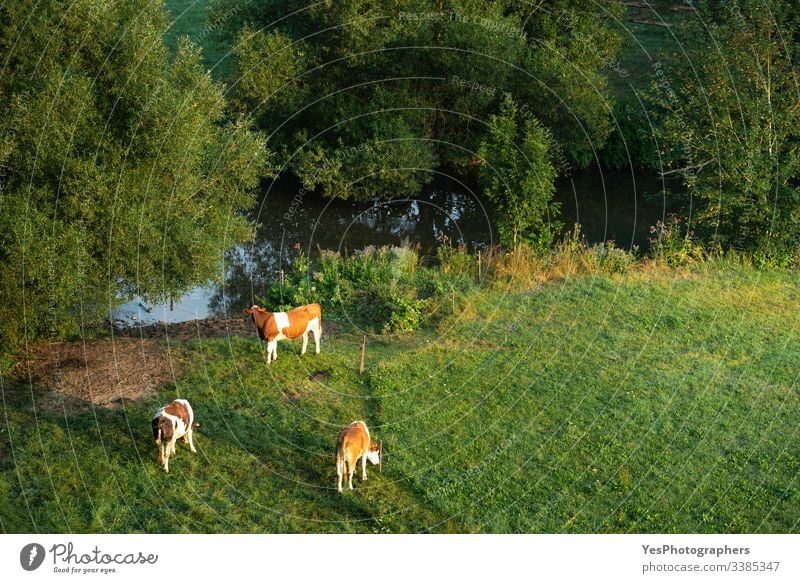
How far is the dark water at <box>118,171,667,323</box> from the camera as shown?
29.7 meters

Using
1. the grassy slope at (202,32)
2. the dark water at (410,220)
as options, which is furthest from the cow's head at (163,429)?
the grassy slope at (202,32)

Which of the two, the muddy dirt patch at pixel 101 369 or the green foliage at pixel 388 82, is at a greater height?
the green foliage at pixel 388 82

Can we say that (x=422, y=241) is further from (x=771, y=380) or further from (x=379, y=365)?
(x=771, y=380)

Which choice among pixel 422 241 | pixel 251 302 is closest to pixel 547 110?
pixel 422 241

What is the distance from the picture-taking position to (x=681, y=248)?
83.5 ft

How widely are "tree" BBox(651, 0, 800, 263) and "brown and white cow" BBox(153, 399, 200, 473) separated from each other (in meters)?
14.7

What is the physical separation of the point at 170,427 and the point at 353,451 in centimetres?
282

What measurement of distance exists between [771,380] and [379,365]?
726 centimetres

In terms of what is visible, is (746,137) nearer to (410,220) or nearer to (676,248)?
(676,248)

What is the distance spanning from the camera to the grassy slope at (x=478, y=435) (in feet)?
48.5

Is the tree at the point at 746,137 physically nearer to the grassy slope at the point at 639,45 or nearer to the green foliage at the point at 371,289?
the green foliage at the point at 371,289

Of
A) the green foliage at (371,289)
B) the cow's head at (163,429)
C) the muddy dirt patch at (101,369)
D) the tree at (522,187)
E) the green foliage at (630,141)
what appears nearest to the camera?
the cow's head at (163,429)

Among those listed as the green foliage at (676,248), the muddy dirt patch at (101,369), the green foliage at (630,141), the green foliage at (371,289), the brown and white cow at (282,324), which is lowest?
the muddy dirt patch at (101,369)

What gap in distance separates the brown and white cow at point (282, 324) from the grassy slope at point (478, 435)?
0.51 m
